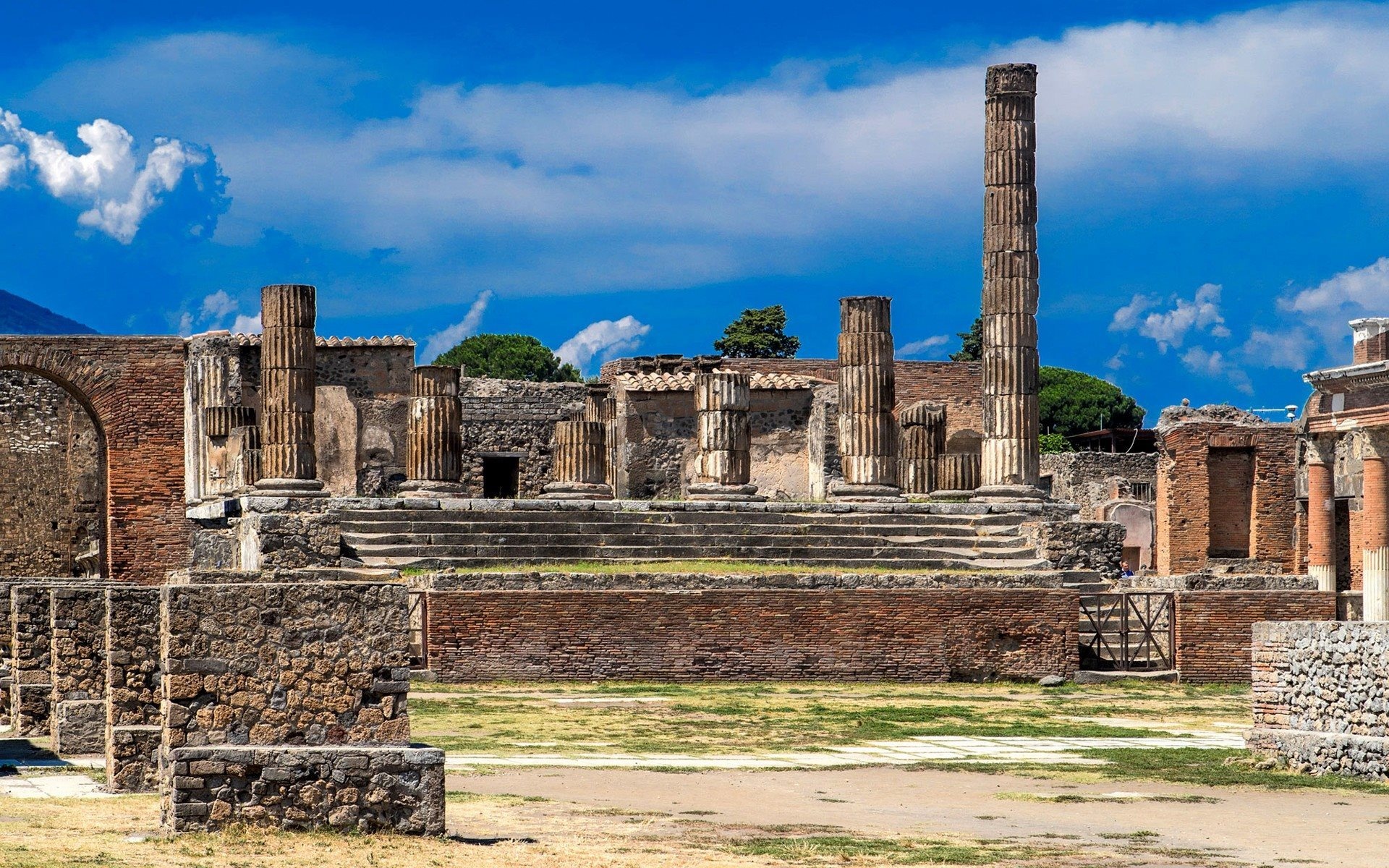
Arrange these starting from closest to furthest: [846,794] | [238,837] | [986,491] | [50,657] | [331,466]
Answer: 1. [238,837]
2. [846,794]
3. [50,657]
4. [986,491]
5. [331,466]

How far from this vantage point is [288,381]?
26.4 metres

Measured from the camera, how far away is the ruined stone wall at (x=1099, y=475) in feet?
156

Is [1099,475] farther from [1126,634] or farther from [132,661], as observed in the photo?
[132,661]

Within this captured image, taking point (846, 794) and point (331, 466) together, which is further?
point (331, 466)

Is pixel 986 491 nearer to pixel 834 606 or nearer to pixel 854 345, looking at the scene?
pixel 854 345

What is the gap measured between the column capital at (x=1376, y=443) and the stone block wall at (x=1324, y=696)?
57.9ft

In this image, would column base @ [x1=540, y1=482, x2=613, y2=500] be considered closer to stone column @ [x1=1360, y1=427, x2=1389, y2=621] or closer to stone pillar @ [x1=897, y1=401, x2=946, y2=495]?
stone pillar @ [x1=897, y1=401, x2=946, y2=495]

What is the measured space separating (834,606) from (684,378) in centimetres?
1972

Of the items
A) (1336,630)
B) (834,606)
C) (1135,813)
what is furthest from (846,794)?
(834,606)

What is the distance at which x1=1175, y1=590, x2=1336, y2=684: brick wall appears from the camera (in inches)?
811

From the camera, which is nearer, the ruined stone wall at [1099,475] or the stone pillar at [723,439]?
the stone pillar at [723,439]

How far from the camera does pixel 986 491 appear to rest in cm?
2750

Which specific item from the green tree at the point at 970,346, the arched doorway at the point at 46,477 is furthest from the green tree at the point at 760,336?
the arched doorway at the point at 46,477

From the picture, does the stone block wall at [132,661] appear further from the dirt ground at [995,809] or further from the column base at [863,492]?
the column base at [863,492]
